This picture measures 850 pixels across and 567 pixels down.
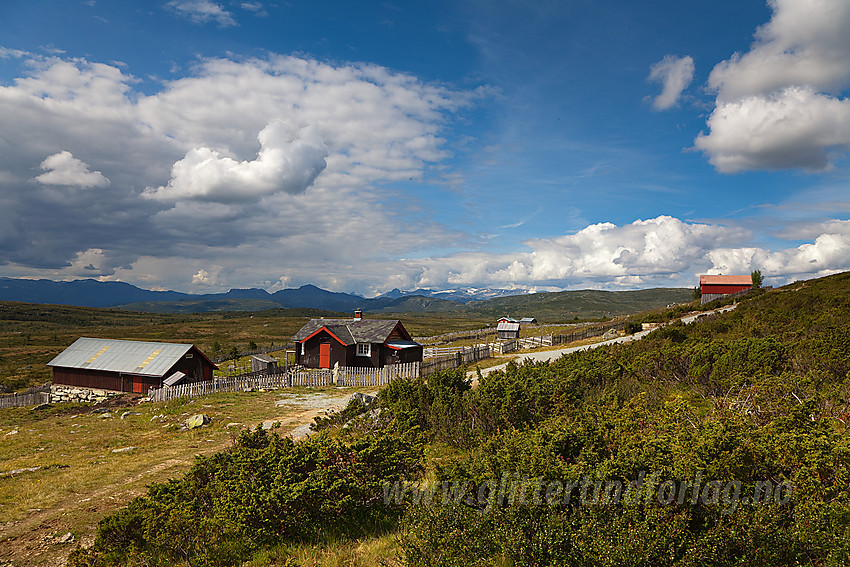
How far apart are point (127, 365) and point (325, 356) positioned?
14.5m

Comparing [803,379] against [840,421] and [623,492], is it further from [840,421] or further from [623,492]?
[623,492]

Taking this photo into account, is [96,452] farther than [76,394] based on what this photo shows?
No

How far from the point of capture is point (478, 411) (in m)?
9.65

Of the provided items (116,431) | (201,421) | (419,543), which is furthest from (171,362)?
(419,543)

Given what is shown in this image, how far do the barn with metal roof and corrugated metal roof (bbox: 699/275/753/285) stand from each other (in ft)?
209

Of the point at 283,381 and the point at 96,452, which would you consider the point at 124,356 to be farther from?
the point at 96,452

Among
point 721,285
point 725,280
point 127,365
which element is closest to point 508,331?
point 721,285

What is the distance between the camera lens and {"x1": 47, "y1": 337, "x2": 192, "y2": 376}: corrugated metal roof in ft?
99.3

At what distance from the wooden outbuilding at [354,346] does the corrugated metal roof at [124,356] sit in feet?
30.3

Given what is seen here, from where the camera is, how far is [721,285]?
57.4 metres

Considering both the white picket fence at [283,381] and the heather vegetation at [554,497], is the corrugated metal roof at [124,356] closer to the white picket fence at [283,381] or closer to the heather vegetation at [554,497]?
the white picket fence at [283,381]

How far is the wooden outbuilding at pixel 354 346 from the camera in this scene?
112ft

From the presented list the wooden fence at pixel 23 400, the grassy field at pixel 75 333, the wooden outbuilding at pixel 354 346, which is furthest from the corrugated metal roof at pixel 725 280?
the wooden fence at pixel 23 400

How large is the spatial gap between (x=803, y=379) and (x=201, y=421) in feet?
62.7
